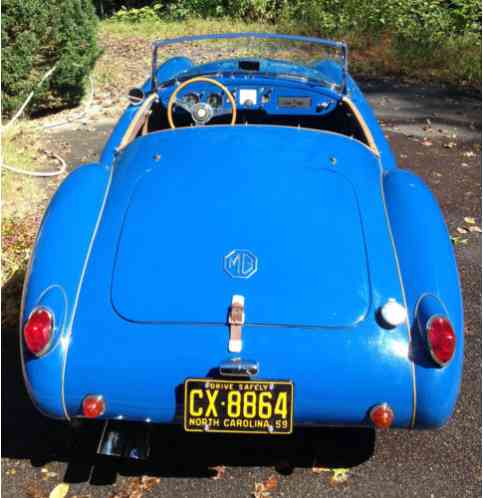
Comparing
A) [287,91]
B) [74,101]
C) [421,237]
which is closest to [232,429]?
[421,237]

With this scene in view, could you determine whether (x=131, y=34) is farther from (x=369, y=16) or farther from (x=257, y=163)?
(x=257, y=163)

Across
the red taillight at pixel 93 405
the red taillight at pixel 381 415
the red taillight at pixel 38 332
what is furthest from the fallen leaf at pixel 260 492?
the red taillight at pixel 38 332

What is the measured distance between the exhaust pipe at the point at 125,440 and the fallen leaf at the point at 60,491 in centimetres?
28

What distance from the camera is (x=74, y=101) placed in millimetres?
7664

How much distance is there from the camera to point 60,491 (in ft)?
8.30

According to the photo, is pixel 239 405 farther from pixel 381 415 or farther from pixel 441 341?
pixel 441 341

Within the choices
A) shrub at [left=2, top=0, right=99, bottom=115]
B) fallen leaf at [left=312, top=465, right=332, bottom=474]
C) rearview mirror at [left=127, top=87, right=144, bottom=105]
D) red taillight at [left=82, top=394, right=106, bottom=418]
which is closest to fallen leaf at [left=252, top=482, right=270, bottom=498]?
fallen leaf at [left=312, top=465, right=332, bottom=474]

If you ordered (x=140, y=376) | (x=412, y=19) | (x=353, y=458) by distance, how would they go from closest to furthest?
(x=140, y=376)
(x=353, y=458)
(x=412, y=19)

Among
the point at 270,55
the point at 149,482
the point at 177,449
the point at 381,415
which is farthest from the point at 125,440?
the point at 270,55

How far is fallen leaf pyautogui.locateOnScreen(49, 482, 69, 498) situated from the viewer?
251cm

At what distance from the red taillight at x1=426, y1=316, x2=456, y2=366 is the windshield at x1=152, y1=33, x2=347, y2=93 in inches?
86.2

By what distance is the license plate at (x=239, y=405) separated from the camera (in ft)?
7.10

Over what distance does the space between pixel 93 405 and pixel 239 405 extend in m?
0.56

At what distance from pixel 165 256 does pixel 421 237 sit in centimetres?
116
